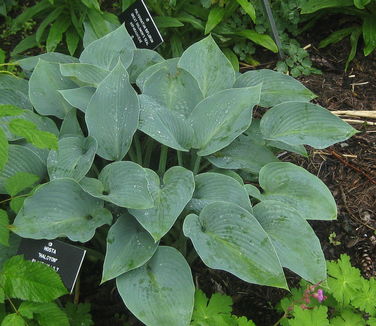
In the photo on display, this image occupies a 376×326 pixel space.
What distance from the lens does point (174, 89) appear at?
1.84 meters

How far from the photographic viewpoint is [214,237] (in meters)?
1.54

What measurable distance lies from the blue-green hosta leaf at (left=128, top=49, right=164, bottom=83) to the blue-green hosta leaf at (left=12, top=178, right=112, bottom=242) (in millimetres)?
633

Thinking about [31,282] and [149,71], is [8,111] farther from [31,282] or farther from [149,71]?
[149,71]

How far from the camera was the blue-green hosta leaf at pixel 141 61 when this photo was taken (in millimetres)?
2049

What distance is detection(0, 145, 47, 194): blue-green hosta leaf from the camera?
Answer: 166 centimetres

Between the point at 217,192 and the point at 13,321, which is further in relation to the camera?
→ the point at 217,192

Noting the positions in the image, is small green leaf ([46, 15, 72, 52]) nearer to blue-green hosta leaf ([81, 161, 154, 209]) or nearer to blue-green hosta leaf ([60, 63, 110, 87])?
blue-green hosta leaf ([60, 63, 110, 87])

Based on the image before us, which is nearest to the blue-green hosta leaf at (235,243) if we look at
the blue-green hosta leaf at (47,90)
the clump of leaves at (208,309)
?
the clump of leaves at (208,309)

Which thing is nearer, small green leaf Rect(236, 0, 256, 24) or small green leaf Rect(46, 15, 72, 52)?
small green leaf Rect(236, 0, 256, 24)

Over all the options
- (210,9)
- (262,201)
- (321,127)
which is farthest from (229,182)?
(210,9)

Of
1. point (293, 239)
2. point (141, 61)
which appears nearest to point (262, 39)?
point (141, 61)

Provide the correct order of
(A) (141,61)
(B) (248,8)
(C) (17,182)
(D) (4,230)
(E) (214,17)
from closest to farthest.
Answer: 1. (D) (4,230)
2. (C) (17,182)
3. (A) (141,61)
4. (B) (248,8)
5. (E) (214,17)

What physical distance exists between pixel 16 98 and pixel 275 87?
95 centimetres

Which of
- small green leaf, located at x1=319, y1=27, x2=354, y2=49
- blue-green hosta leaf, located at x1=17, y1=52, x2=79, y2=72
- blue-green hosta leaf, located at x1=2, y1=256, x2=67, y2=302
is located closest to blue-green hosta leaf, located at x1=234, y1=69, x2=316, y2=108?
blue-green hosta leaf, located at x1=17, y1=52, x2=79, y2=72
